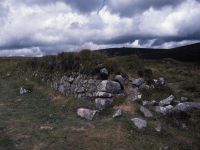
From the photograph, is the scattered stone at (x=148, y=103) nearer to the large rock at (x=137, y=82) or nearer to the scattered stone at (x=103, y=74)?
the large rock at (x=137, y=82)

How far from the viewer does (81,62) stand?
20328mm

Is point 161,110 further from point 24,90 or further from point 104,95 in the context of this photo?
point 24,90

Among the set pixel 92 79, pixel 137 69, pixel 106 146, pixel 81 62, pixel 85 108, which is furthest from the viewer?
pixel 137 69

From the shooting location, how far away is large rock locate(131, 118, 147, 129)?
14.9 metres

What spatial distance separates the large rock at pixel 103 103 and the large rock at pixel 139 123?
200 centimetres

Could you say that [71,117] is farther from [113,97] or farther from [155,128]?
[155,128]

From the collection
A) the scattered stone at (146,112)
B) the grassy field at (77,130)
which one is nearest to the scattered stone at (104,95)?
the grassy field at (77,130)

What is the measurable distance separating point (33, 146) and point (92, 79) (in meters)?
6.26

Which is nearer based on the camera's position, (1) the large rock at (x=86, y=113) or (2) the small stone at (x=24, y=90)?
(1) the large rock at (x=86, y=113)

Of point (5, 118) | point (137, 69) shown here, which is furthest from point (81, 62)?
point (5, 118)

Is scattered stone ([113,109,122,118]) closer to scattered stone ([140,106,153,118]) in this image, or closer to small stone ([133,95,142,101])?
scattered stone ([140,106,153,118])

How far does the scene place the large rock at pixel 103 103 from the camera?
16.9 meters

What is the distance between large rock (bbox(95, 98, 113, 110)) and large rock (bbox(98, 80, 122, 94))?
0.66 metres

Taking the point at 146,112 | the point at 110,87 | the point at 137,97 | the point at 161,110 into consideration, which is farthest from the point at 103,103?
the point at 161,110
